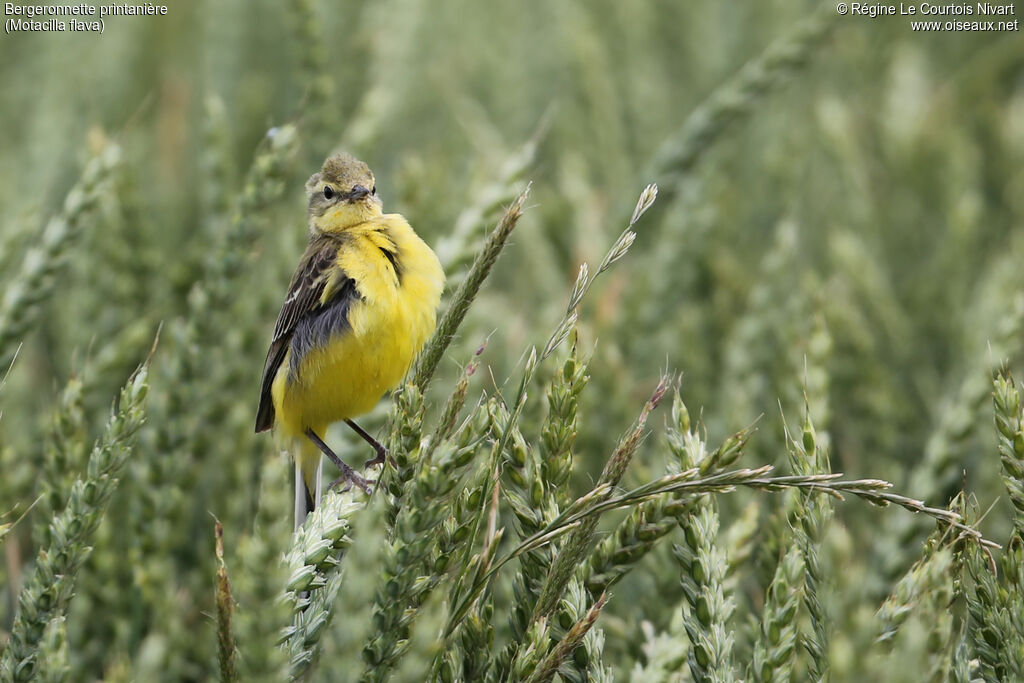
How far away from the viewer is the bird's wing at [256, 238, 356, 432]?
278 cm

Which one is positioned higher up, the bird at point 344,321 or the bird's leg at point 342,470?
the bird at point 344,321

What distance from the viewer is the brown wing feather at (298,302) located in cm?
285

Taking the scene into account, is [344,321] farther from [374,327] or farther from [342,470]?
[342,470]

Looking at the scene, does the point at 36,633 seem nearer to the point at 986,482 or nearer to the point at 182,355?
the point at 182,355

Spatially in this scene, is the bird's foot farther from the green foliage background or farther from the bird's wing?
the bird's wing

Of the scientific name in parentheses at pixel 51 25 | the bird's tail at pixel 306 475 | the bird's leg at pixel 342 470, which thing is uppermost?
the scientific name in parentheses at pixel 51 25

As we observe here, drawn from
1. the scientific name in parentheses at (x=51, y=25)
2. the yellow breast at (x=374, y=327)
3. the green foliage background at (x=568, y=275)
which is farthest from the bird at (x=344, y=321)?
the scientific name in parentheses at (x=51, y=25)

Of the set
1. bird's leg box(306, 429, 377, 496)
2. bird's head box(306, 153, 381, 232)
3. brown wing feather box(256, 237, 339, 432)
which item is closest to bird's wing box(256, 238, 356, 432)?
brown wing feather box(256, 237, 339, 432)

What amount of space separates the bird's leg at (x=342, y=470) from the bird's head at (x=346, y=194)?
0.67 meters

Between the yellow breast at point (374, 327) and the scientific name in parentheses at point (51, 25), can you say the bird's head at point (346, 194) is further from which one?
the scientific name in parentheses at point (51, 25)

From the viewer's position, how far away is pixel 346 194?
3.11 m

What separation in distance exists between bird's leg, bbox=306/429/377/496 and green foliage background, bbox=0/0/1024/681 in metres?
0.17

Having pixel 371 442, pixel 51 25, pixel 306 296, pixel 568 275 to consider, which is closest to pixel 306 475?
pixel 371 442

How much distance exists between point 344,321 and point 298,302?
0.24 meters
